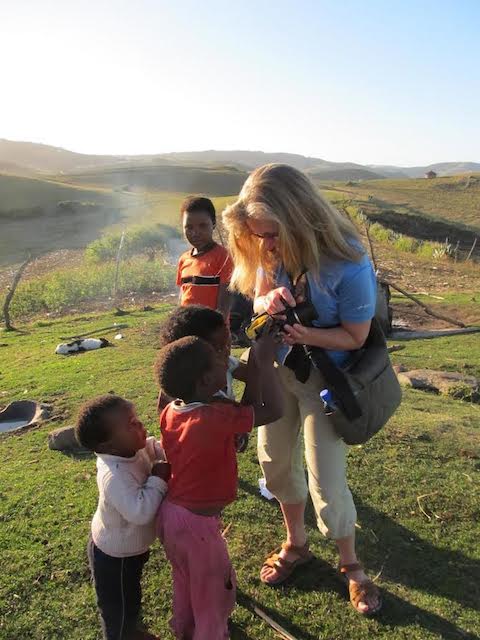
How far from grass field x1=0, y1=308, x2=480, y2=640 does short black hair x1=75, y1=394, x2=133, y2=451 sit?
1054mm

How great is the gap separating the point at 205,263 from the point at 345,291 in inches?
63.0

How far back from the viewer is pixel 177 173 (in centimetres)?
6900

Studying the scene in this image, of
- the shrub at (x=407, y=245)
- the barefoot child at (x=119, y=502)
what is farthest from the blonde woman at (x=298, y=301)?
the shrub at (x=407, y=245)

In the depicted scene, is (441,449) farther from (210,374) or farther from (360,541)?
(210,374)

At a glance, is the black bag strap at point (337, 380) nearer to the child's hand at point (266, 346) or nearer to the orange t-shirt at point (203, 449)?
the child's hand at point (266, 346)

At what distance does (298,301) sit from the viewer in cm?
251

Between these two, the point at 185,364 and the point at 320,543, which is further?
the point at 320,543

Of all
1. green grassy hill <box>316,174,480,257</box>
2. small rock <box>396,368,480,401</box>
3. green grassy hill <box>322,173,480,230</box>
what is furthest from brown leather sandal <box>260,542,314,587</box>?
green grassy hill <box>322,173,480,230</box>

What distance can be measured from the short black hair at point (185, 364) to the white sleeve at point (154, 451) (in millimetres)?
438

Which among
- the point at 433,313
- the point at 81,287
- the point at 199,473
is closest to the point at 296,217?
the point at 199,473

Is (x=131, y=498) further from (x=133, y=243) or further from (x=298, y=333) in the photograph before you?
(x=133, y=243)

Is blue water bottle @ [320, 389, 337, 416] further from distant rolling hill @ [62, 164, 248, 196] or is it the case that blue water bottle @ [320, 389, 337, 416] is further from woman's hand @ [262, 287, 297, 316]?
distant rolling hill @ [62, 164, 248, 196]

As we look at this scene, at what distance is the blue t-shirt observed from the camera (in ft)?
8.05

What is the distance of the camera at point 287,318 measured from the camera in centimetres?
248
